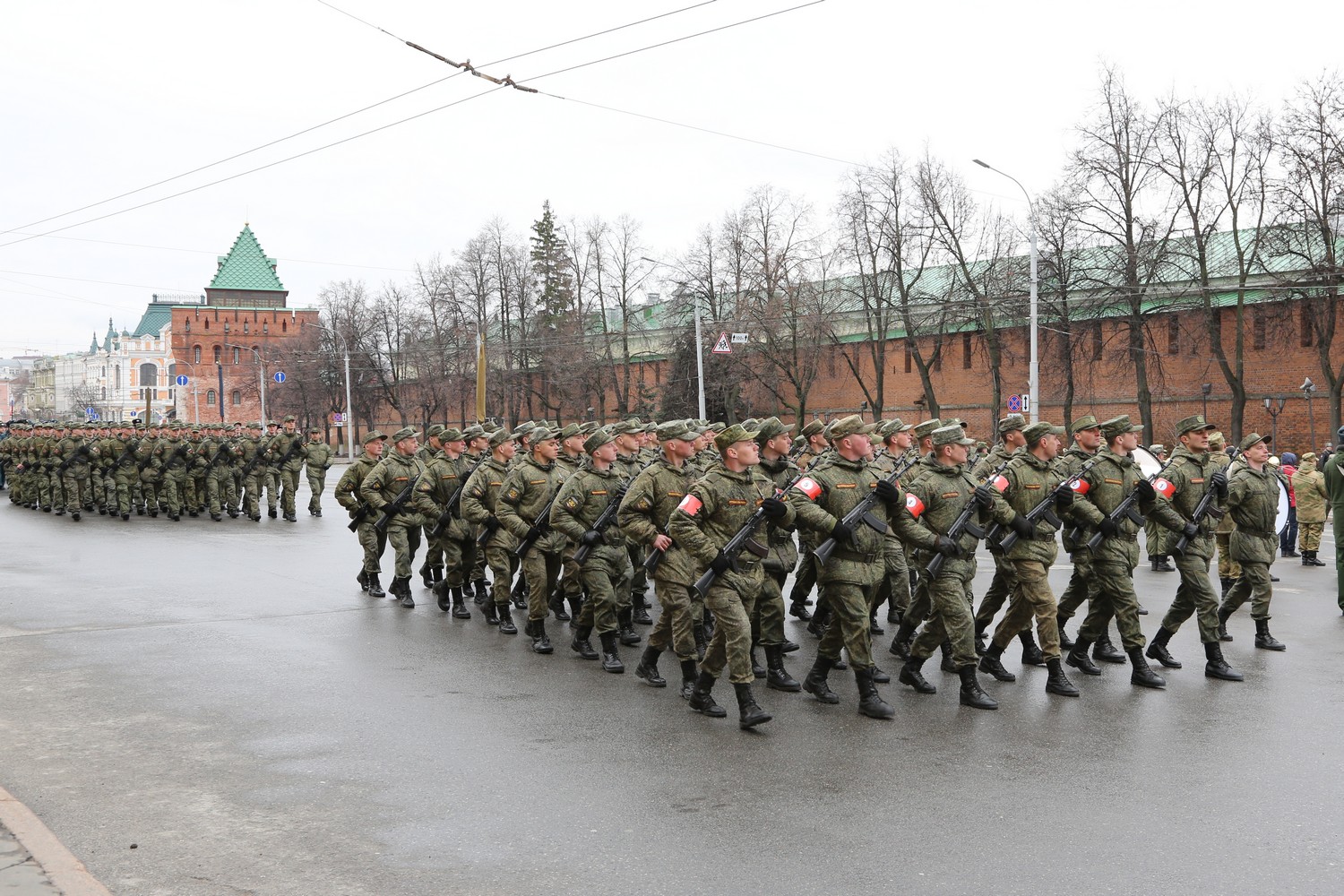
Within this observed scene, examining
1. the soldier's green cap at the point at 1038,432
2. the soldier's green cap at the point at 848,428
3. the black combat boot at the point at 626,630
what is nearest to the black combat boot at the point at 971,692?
the soldier's green cap at the point at 848,428

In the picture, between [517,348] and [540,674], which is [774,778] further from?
[517,348]

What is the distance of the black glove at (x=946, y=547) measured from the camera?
8.07 meters

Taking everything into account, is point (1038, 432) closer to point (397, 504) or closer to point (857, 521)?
point (857, 521)

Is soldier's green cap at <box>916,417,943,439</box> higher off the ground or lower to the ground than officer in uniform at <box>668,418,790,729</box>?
higher

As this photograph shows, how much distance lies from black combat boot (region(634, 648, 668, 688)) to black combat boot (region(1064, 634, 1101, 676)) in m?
3.16

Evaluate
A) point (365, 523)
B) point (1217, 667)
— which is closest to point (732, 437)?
point (1217, 667)

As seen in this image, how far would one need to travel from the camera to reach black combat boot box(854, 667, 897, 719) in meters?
7.75

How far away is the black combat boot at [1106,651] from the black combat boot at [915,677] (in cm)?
184

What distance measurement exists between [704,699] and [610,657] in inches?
65.4

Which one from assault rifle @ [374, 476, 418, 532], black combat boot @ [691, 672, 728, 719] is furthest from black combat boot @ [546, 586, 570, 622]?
black combat boot @ [691, 672, 728, 719]

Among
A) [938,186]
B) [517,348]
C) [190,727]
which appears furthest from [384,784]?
[517,348]

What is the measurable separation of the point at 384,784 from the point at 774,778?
6.78ft

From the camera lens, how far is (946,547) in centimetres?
807

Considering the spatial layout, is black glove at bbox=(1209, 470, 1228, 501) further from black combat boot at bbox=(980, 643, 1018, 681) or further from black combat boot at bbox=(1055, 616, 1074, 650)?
black combat boot at bbox=(980, 643, 1018, 681)
